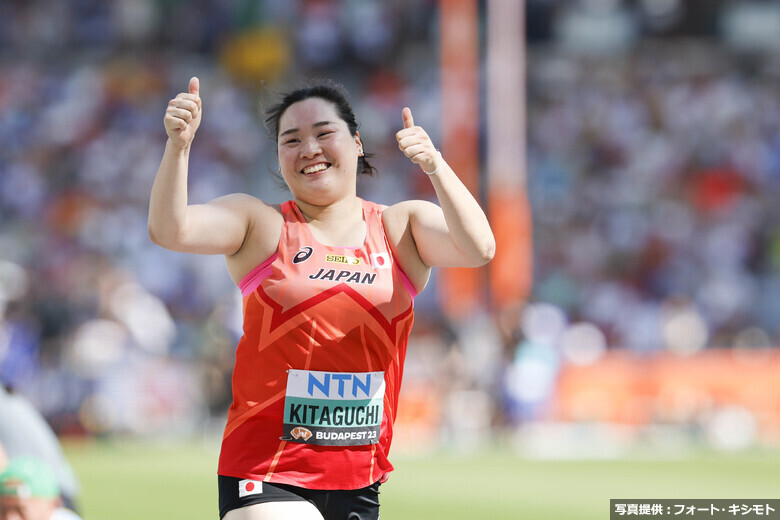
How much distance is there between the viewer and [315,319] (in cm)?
396

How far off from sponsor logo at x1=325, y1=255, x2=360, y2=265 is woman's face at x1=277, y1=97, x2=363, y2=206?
217 mm

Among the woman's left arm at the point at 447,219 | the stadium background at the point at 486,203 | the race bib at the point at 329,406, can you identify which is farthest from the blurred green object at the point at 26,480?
the stadium background at the point at 486,203

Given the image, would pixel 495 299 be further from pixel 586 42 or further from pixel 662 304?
pixel 586 42

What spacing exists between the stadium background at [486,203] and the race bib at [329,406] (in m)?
7.05

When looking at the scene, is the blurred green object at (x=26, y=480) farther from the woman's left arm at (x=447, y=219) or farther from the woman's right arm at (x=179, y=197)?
the woman's left arm at (x=447, y=219)

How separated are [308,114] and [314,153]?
149 mm

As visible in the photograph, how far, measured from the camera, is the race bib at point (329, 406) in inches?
156

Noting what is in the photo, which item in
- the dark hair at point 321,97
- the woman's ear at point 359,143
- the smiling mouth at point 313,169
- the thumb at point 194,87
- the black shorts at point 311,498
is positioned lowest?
the black shorts at point 311,498

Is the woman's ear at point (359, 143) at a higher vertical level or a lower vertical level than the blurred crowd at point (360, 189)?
lower

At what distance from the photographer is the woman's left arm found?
3.92 m

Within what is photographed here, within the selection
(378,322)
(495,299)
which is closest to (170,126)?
(378,322)

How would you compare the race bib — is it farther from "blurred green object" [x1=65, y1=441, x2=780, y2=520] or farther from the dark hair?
"blurred green object" [x1=65, y1=441, x2=780, y2=520]

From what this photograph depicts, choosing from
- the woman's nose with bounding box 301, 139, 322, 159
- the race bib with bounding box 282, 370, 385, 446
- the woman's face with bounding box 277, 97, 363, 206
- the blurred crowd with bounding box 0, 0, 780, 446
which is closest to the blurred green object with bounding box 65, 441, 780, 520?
the blurred crowd with bounding box 0, 0, 780, 446

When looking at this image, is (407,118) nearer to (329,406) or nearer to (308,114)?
(308,114)
